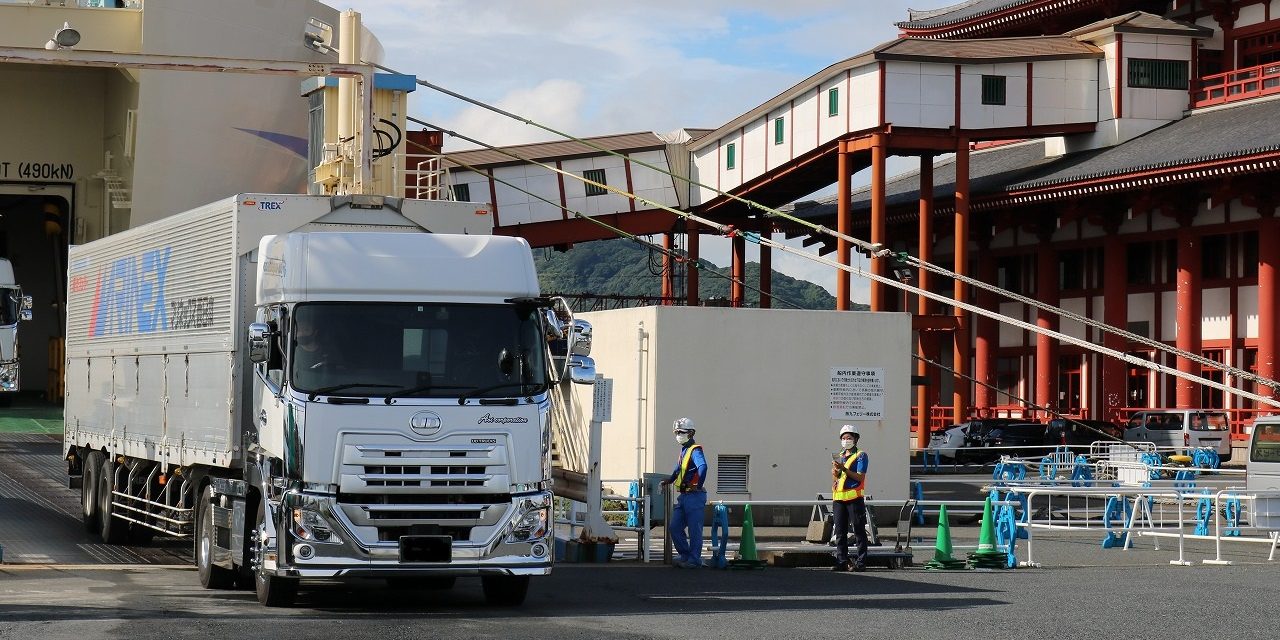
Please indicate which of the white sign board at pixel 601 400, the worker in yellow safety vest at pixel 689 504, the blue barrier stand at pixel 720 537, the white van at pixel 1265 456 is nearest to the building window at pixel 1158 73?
the white van at pixel 1265 456

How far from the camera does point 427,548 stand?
14.1 m

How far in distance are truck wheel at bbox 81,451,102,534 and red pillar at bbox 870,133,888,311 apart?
88.7ft

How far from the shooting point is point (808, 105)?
48.5 m

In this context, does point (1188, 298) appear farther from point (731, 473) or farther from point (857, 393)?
point (731, 473)

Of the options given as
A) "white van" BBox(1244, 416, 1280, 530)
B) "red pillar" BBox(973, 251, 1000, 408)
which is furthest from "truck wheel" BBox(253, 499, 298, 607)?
"red pillar" BBox(973, 251, 1000, 408)

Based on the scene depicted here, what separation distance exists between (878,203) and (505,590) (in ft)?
105

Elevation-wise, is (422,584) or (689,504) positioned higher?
(689,504)

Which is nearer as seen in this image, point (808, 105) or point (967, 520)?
point (967, 520)

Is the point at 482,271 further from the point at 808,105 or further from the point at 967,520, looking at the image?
the point at 808,105

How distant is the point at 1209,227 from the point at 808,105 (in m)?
12.0

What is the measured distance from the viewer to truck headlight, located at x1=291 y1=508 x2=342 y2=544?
1403 cm

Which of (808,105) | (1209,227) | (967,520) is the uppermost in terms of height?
(808,105)

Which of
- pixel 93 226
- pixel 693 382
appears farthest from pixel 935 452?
pixel 93 226

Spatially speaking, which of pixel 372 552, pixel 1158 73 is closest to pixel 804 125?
pixel 1158 73
